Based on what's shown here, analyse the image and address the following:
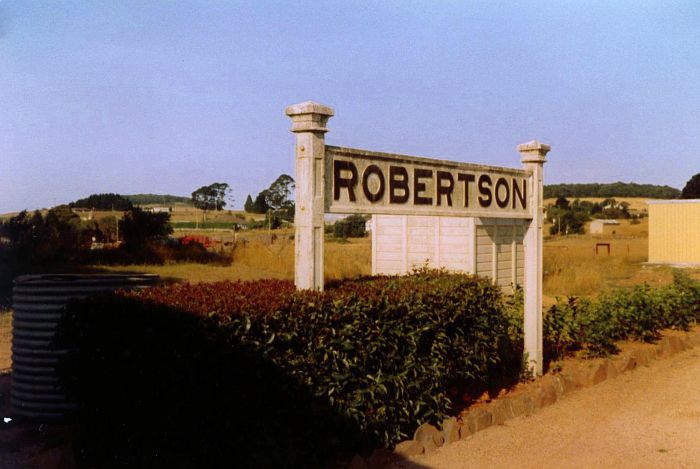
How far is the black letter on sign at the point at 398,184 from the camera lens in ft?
19.3

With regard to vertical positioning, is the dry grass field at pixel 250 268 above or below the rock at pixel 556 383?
above

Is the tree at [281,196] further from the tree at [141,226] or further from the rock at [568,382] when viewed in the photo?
the rock at [568,382]

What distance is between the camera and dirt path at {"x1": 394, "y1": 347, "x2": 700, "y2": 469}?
5.11m

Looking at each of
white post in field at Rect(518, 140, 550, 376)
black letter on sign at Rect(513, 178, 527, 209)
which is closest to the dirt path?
white post in field at Rect(518, 140, 550, 376)

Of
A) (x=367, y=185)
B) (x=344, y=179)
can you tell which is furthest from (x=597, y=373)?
(x=344, y=179)

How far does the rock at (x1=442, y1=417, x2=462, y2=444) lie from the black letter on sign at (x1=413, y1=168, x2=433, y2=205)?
1877mm

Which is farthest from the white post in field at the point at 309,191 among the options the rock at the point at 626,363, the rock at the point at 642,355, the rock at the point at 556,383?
the rock at the point at 642,355

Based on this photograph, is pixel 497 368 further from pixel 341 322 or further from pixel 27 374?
pixel 27 374

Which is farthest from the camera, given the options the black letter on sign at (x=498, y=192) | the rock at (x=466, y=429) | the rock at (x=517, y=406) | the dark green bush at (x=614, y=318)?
the dark green bush at (x=614, y=318)

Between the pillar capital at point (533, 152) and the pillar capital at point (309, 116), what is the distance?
11.0 feet

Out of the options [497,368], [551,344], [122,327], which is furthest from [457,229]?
[122,327]

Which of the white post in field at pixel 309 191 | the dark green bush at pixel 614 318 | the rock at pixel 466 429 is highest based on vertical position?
the white post in field at pixel 309 191

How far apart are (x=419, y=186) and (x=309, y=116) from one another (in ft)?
5.02

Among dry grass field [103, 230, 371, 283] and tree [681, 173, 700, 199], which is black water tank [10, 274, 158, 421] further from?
tree [681, 173, 700, 199]
